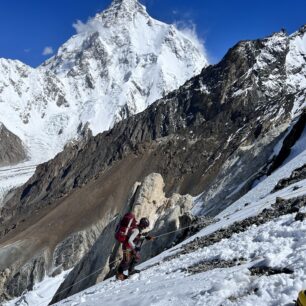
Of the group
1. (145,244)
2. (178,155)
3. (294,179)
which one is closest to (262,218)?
(294,179)

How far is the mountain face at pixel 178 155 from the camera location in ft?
322

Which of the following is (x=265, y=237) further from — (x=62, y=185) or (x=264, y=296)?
(x=62, y=185)

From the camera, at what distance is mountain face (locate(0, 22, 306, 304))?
98188 mm

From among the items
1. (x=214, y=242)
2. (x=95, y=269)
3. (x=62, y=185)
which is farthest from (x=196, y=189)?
(x=214, y=242)

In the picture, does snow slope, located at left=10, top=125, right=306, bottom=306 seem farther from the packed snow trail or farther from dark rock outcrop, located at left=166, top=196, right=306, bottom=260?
dark rock outcrop, located at left=166, top=196, right=306, bottom=260

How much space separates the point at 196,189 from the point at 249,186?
64.5 m

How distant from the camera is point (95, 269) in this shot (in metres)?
44.7

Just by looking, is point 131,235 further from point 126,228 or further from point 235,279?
point 235,279

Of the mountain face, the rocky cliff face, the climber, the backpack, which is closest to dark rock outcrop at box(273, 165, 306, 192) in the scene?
the rocky cliff face

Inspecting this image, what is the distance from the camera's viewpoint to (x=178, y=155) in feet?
422

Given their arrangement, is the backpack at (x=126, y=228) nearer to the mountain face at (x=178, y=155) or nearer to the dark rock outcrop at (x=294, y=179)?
the dark rock outcrop at (x=294, y=179)

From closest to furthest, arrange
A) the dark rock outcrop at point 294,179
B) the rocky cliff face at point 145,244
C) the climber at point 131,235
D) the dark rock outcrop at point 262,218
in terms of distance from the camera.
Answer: the dark rock outcrop at point 262,218, the climber at point 131,235, the dark rock outcrop at point 294,179, the rocky cliff face at point 145,244

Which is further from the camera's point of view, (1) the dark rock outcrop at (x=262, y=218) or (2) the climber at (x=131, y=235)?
(2) the climber at (x=131, y=235)

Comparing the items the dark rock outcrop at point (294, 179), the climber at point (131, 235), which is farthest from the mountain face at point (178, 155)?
the climber at point (131, 235)
